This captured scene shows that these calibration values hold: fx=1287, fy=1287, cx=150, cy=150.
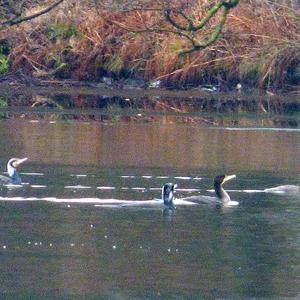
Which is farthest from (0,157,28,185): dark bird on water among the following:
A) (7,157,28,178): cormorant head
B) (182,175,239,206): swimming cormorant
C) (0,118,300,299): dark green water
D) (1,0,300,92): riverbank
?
(1,0,300,92): riverbank

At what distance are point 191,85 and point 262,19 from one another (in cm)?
244

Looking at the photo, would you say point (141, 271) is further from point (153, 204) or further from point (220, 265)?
point (153, 204)

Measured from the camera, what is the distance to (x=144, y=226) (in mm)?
10891

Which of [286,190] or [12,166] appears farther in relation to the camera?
[12,166]

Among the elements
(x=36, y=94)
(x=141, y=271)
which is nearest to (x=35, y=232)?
(x=141, y=271)

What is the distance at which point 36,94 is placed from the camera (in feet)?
96.6

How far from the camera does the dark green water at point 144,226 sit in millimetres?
8430

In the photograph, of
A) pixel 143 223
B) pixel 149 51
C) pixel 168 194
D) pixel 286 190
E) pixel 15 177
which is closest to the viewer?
pixel 143 223

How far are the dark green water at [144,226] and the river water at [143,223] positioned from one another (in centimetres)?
1

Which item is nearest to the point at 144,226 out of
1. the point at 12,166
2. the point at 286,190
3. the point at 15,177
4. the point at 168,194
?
the point at 168,194

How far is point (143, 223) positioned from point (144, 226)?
18 centimetres

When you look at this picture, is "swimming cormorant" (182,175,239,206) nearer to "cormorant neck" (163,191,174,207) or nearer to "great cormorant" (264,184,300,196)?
"cormorant neck" (163,191,174,207)

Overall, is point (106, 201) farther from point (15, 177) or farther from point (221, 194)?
point (15, 177)

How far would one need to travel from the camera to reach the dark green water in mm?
8430
